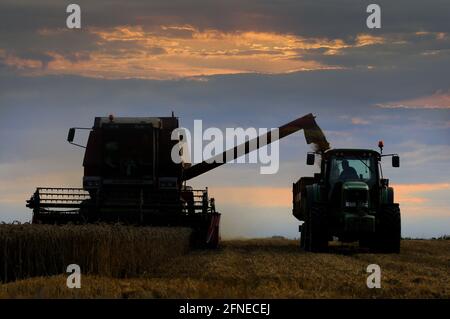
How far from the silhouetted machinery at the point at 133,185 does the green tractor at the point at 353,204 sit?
4150mm

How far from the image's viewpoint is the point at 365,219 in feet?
74.2

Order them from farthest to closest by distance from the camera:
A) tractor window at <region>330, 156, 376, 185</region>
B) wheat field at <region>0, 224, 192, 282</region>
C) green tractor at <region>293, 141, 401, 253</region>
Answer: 1. tractor window at <region>330, 156, 376, 185</region>
2. green tractor at <region>293, 141, 401, 253</region>
3. wheat field at <region>0, 224, 192, 282</region>

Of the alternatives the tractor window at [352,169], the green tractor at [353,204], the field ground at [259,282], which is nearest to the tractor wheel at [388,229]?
the green tractor at [353,204]

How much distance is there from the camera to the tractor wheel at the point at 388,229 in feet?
75.7

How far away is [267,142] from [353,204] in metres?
9.06

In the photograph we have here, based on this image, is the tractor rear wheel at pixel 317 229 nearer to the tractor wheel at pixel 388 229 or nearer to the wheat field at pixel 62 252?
the tractor wheel at pixel 388 229

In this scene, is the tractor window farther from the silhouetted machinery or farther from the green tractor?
the silhouetted machinery

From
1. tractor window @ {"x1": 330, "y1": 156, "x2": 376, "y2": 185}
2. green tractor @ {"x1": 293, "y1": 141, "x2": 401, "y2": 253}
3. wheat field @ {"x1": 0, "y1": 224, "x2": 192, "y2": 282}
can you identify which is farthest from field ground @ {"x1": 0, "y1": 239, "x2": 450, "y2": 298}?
tractor window @ {"x1": 330, "y1": 156, "x2": 376, "y2": 185}

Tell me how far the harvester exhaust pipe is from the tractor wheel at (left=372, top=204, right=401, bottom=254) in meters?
6.53

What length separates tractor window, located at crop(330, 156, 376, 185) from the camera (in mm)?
23484
